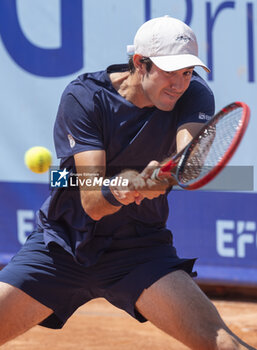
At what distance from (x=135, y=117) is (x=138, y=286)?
673 millimetres

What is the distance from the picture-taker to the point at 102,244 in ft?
9.95

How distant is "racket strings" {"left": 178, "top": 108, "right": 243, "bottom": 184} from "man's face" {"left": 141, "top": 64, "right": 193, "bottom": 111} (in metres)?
0.21

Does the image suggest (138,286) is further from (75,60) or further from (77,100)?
(75,60)

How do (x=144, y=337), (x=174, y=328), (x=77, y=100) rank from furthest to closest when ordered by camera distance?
(x=144, y=337) → (x=77, y=100) → (x=174, y=328)

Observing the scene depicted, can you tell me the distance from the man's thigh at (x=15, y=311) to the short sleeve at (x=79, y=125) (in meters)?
0.58

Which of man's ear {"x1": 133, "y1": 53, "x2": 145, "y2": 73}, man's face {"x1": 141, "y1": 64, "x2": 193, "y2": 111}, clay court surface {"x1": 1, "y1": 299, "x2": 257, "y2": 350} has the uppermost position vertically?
man's ear {"x1": 133, "y1": 53, "x2": 145, "y2": 73}

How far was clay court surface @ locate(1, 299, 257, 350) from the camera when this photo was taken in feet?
13.8

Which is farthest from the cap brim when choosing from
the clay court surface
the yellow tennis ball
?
the clay court surface

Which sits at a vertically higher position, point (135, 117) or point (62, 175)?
point (135, 117)

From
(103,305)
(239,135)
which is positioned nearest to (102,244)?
(239,135)

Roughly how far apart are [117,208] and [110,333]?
6.01 ft

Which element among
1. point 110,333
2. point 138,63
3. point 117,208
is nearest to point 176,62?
point 138,63

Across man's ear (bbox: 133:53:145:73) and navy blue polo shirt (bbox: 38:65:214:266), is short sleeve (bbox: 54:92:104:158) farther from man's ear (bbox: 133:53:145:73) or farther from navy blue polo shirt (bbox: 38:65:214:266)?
man's ear (bbox: 133:53:145:73)

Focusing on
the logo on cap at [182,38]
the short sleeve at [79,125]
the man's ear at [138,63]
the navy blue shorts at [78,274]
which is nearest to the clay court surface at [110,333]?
the navy blue shorts at [78,274]
